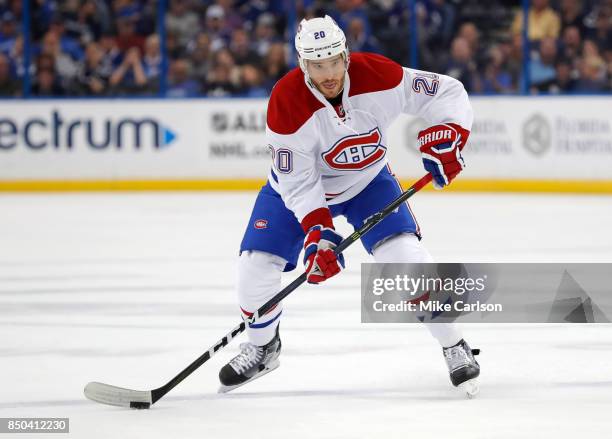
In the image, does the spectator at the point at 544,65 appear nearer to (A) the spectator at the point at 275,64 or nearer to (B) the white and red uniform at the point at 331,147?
(A) the spectator at the point at 275,64

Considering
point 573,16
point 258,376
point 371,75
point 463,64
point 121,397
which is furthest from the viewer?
point 463,64

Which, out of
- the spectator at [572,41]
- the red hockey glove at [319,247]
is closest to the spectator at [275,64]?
the spectator at [572,41]

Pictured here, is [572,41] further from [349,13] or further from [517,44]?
[349,13]

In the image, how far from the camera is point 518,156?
933cm

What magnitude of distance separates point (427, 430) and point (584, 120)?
21.8 ft

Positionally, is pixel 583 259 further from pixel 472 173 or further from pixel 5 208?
pixel 5 208

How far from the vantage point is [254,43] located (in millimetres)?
9773

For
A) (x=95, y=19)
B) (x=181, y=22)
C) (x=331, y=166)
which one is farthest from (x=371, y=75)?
(x=95, y=19)

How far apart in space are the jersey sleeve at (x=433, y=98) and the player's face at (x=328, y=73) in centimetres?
23

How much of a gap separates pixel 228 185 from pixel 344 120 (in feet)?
20.8

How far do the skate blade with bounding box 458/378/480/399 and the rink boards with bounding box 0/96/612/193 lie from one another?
606 centimetres

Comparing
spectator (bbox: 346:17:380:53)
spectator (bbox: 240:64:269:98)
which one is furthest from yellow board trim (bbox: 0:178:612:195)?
spectator (bbox: 346:17:380:53)

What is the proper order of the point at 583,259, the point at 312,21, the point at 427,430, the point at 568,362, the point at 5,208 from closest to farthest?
the point at 427,430 < the point at 312,21 < the point at 568,362 < the point at 583,259 < the point at 5,208

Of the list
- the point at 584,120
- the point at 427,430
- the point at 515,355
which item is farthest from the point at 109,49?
the point at 427,430
